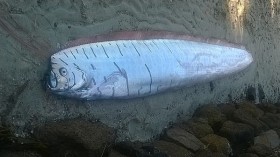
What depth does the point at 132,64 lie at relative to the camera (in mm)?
2504

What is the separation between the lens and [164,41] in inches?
113

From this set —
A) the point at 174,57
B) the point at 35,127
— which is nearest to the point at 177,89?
the point at 174,57

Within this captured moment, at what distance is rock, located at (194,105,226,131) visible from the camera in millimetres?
3006

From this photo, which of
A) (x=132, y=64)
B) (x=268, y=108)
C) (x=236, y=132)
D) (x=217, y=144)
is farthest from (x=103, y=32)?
(x=268, y=108)

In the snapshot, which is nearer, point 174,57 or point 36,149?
point 36,149

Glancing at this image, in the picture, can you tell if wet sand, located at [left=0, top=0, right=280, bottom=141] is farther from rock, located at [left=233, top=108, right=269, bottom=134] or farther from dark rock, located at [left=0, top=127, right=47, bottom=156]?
rock, located at [left=233, top=108, right=269, bottom=134]

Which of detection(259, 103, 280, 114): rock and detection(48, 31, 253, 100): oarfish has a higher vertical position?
detection(48, 31, 253, 100): oarfish

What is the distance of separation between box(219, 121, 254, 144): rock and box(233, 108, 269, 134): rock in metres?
0.13

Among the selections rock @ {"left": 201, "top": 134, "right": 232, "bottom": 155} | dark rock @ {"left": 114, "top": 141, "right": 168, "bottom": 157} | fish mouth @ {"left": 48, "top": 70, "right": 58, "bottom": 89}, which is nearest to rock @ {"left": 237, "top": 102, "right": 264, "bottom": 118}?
rock @ {"left": 201, "top": 134, "right": 232, "bottom": 155}

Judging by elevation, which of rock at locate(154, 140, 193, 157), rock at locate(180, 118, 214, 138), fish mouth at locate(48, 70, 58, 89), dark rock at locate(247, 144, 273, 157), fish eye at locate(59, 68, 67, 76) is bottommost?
dark rock at locate(247, 144, 273, 157)

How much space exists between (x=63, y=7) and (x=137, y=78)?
0.61 meters

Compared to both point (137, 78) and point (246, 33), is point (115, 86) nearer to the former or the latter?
point (137, 78)

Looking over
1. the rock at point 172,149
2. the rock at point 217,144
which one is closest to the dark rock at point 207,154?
the rock at point 172,149

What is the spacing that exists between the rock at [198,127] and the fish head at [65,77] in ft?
3.11
